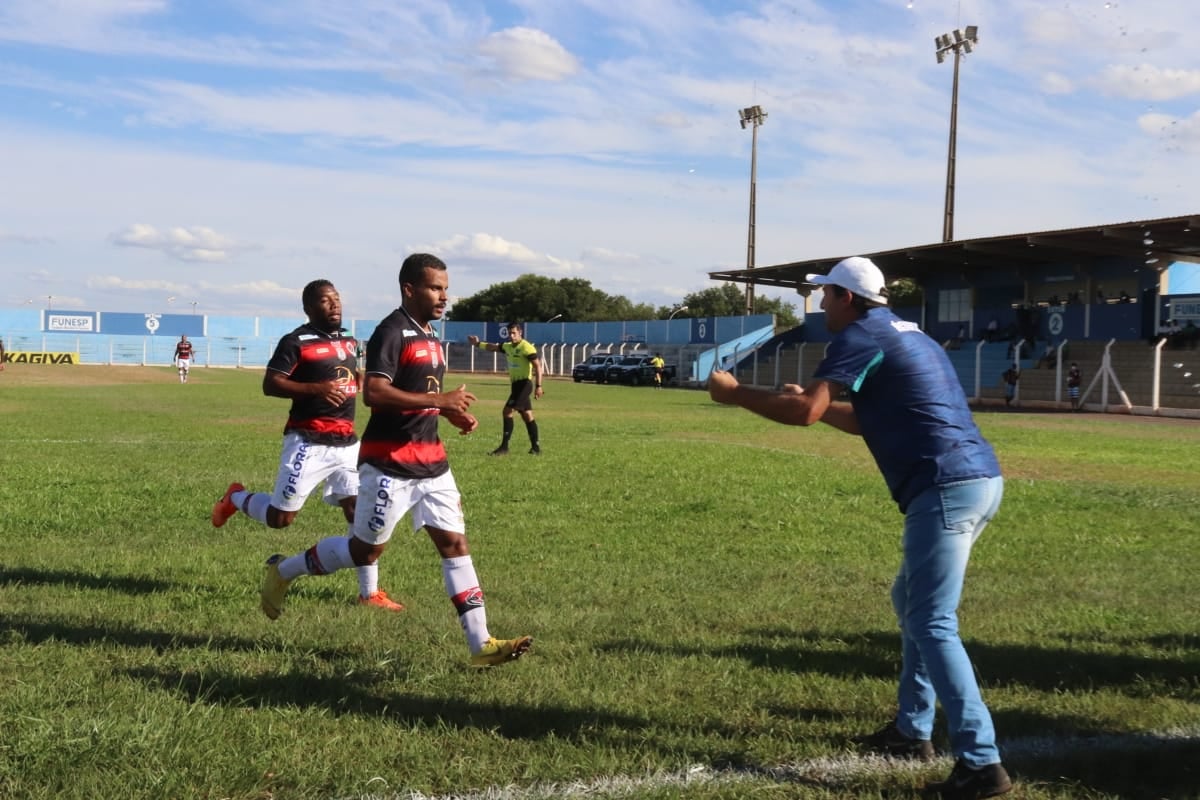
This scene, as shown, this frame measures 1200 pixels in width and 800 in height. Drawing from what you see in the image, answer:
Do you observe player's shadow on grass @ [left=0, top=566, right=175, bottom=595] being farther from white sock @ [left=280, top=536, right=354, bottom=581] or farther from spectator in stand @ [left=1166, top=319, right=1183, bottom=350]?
spectator in stand @ [left=1166, top=319, right=1183, bottom=350]

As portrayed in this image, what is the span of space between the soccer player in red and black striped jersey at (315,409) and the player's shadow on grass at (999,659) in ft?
7.97

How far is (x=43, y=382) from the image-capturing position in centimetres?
4475

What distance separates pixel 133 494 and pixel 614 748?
8635 mm

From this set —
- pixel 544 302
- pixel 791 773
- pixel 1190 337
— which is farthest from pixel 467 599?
pixel 544 302

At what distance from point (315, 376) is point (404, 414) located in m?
2.02

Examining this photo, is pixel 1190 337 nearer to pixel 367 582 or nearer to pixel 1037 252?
pixel 1037 252

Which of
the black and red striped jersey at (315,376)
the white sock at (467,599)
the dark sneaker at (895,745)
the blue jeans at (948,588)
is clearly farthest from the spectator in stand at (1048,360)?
the blue jeans at (948,588)

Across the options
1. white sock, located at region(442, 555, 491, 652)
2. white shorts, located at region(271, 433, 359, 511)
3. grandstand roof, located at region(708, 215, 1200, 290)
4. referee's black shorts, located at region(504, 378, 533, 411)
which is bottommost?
white sock, located at region(442, 555, 491, 652)

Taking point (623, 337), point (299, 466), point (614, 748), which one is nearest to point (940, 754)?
point (614, 748)

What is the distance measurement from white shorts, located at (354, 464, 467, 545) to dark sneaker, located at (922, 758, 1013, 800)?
8.36 ft

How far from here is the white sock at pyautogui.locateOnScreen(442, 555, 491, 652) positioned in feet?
17.0

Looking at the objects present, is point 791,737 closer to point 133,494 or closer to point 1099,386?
point 133,494

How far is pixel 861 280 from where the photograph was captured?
4.12m

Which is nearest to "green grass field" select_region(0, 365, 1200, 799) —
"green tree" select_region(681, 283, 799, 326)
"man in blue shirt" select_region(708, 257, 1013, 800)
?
"man in blue shirt" select_region(708, 257, 1013, 800)
